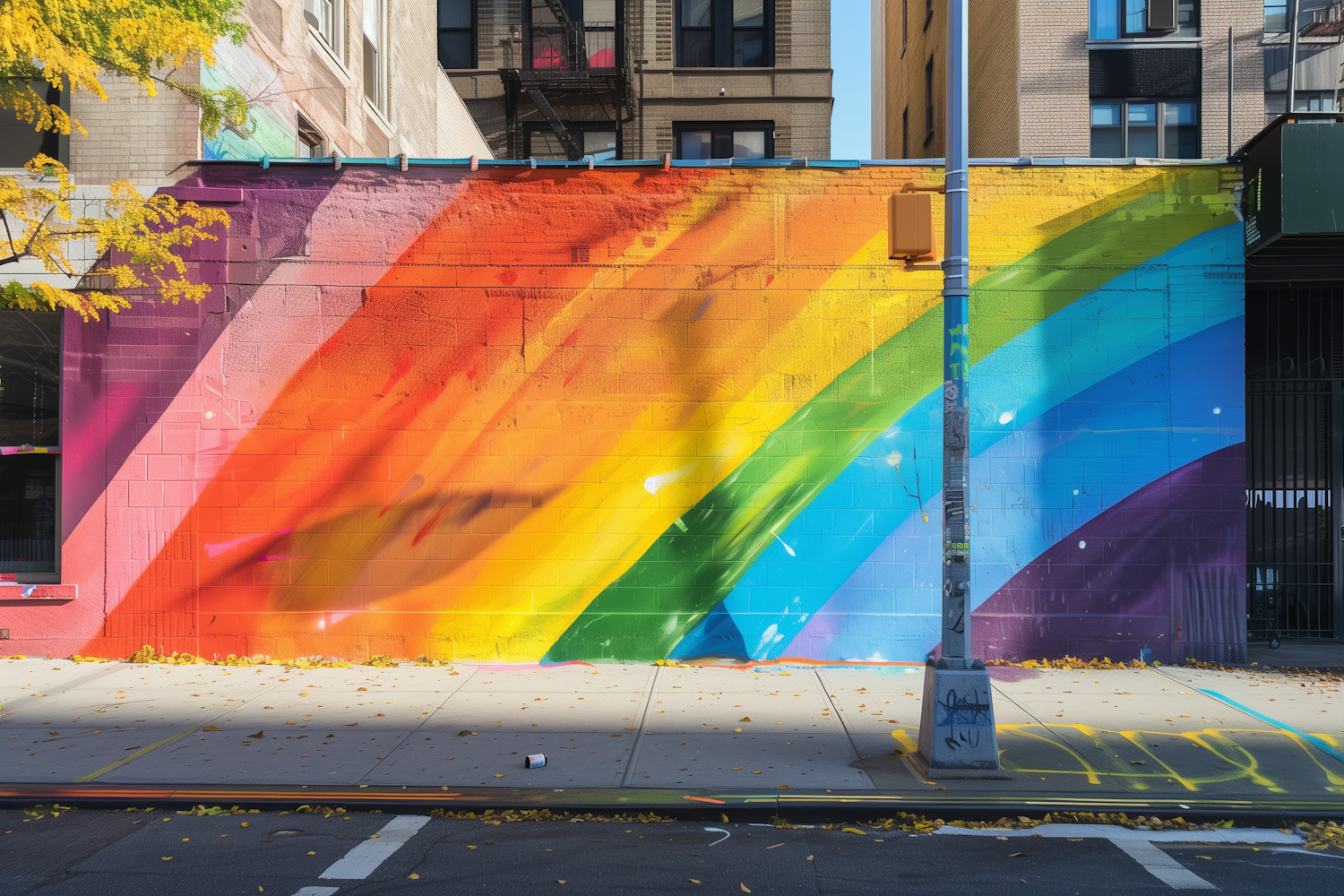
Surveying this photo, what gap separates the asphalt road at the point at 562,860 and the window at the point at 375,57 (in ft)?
39.7

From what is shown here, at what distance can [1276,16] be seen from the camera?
57.5 ft

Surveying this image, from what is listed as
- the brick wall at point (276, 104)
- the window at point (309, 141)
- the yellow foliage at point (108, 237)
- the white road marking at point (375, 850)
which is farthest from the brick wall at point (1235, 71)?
the white road marking at point (375, 850)

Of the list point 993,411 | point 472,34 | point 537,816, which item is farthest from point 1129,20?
point 537,816

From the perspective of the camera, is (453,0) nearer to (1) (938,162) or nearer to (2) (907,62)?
(2) (907,62)

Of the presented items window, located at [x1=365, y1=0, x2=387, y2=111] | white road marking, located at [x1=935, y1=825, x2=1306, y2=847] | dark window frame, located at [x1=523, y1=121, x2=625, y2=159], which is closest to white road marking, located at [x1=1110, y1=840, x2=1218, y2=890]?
white road marking, located at [x1=935, y1=825, x2=1306, y2=847]

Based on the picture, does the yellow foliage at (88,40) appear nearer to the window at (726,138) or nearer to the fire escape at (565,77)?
the fire escape at (565,77)

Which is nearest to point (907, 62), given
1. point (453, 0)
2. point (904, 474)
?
point (453, 0)

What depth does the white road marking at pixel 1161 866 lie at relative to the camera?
431cm

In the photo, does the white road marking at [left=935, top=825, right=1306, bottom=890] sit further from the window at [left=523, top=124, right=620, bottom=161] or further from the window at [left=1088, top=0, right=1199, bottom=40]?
the window at [left=1088, top=0, right=1199, bottom=40]

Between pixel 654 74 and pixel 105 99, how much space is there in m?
13.8

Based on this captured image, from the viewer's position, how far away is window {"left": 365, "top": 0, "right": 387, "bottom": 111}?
13.9 meters

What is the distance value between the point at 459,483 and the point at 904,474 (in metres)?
4.63

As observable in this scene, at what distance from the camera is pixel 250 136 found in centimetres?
980

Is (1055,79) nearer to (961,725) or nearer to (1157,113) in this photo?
(1157,113)
